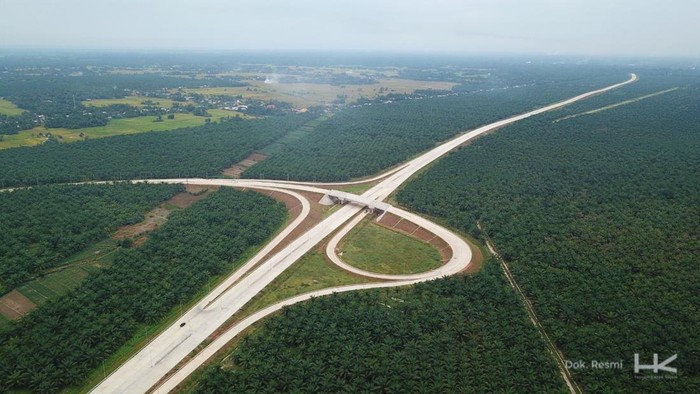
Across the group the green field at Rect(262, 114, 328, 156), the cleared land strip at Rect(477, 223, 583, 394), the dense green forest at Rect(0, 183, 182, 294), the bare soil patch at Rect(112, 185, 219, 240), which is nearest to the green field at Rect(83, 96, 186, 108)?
the green field at Rect(262, 114, 328, 156)

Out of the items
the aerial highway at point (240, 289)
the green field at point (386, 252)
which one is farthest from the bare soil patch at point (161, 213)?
the green field at point (386, 252)

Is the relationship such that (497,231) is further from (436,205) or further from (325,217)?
(325,217)

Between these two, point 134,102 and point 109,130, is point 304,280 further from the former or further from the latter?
point 134,102

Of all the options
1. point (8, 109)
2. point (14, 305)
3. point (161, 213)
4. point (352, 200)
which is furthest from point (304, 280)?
point (8, 109)

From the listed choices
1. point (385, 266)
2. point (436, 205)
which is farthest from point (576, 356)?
point (436, 205)

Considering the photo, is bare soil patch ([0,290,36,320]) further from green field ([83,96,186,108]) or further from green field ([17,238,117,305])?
green field ([83,96,186,108])

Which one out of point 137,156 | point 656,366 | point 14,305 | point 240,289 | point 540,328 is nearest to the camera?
point 656,366

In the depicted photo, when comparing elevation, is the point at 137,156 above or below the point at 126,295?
above
